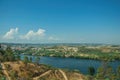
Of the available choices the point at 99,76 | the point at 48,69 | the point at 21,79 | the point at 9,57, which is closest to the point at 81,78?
the point at 99,76

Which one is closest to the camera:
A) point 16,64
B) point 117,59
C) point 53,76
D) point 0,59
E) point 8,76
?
point 8,76

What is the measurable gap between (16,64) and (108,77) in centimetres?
3398

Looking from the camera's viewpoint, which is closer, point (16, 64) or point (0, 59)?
point (16, 64)

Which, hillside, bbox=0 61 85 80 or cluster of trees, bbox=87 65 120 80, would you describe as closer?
hillside, bbox=0 61 85 80

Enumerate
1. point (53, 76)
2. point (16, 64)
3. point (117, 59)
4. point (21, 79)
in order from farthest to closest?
point (117, 59) → point (16, 64) → point (53, 76) → point (21, 79)

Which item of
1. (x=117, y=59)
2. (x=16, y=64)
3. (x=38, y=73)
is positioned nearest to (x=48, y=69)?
(x=38, y=73)

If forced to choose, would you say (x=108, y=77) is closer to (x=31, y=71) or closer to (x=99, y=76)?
(x=99, y=76)

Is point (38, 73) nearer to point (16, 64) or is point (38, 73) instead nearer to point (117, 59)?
point (16, 64)

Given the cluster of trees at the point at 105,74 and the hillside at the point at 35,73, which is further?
the cluster of trees at the point at 105,74

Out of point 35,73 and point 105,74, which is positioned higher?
point 35,73

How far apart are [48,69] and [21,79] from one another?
2107cm

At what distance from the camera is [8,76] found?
231 ft

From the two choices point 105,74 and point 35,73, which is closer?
point 35,73

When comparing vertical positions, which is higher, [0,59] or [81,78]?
[0,59]
